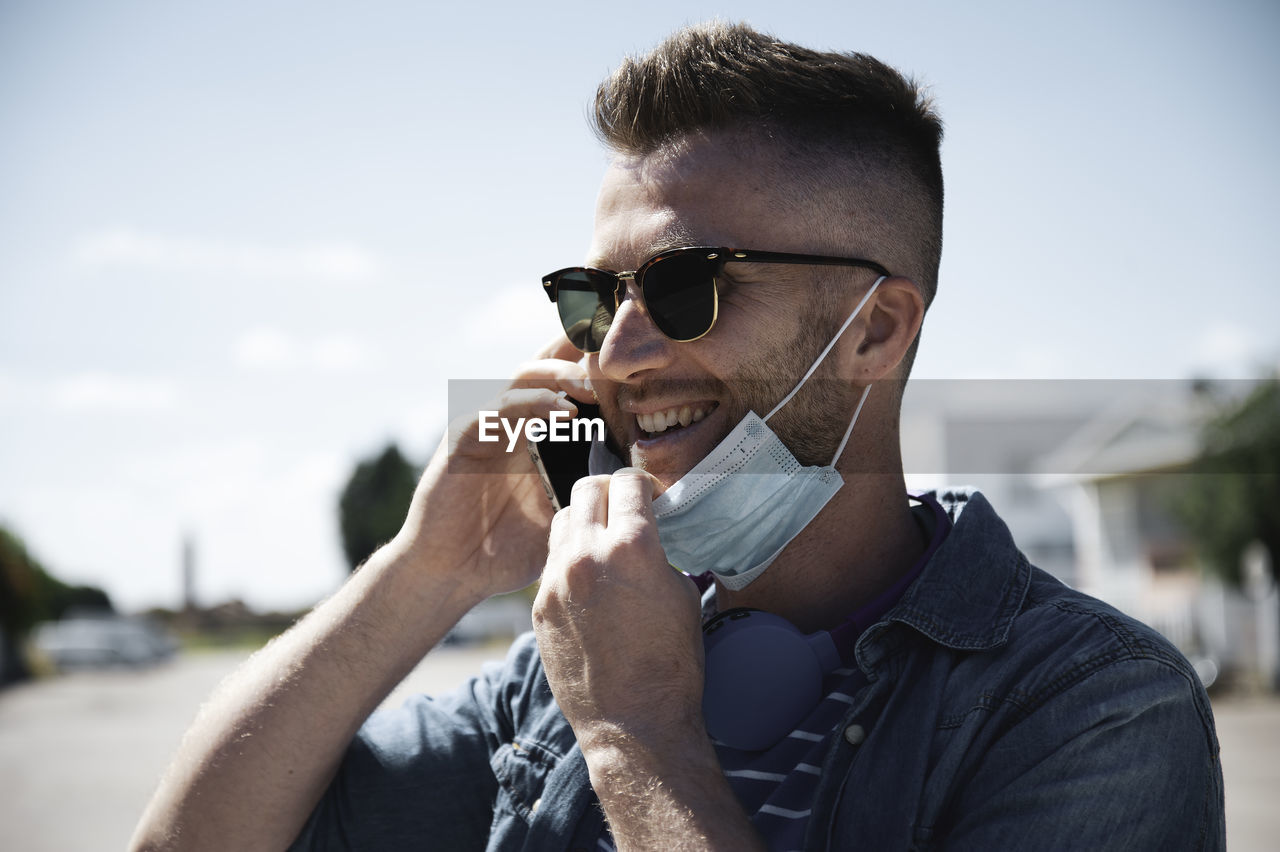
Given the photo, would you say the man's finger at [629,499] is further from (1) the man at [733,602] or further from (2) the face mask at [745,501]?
(2) the face mask at [745,501]

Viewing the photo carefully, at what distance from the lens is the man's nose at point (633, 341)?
2699 mm

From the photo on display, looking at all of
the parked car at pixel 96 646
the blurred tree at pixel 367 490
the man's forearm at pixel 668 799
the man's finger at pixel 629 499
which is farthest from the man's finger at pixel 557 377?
the blurred tree at pixel 367 490

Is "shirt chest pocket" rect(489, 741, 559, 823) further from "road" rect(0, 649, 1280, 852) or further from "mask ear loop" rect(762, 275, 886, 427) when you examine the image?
"road" rect(0, 649, 1280, 852)

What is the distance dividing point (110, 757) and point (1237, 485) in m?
24.4

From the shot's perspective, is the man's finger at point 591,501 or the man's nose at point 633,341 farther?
the man's nose at point 633,341

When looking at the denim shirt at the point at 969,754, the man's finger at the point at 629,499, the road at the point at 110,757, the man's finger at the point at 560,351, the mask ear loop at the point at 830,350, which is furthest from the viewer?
the road at the point at 110,757

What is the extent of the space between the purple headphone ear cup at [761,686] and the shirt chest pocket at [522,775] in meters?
0.55

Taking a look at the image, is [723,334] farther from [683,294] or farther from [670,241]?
[670,241]

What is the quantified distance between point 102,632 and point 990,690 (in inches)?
1592

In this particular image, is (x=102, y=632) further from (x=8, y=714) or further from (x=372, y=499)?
(x=372, y=499)

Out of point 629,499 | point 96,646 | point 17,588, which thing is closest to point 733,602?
point 629,499

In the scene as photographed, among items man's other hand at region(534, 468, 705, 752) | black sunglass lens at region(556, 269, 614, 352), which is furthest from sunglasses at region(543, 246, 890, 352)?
man's other hand at region(534, 468, 705, 752)

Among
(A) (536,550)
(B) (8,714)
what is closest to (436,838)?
(A) (536,550)

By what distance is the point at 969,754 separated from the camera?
2.11m
